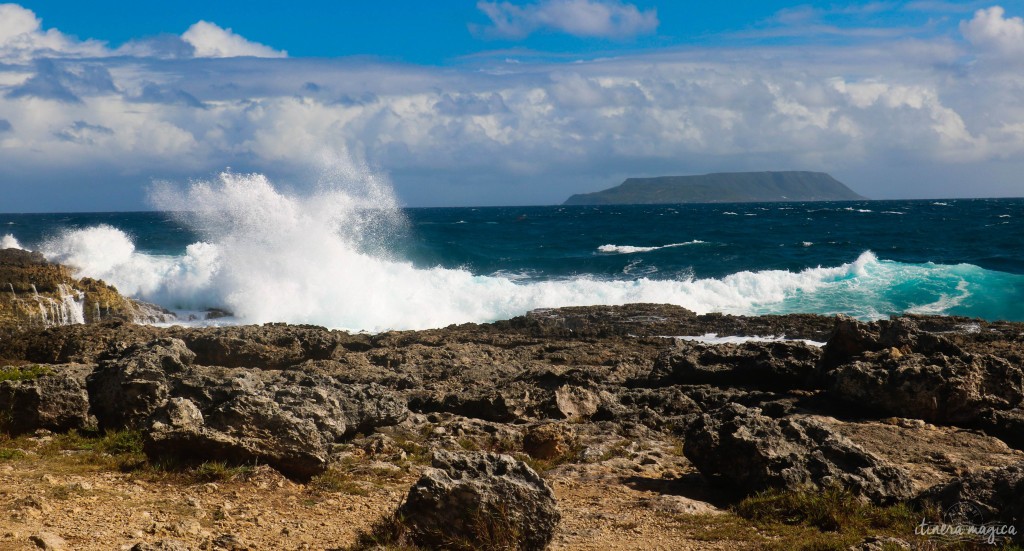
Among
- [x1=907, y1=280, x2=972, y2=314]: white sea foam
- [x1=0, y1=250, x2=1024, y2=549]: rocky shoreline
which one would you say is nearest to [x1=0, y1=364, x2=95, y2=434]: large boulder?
[x1=0, y1=250, x2=1024, y2=549]: rocky shoreline

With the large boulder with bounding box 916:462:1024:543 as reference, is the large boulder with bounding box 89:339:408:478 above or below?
above

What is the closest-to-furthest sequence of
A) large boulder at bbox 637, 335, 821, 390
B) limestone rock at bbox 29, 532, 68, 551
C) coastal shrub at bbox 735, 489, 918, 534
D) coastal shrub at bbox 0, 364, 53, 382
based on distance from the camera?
limestone rock at bbox 29, 532, 68, 551 < coastal shrub at bbox 735, 489, 918, 534 < coastal shrub at bbox 0, 364, 53, 382 < large boulder at bbox 637, 335, 821, 390

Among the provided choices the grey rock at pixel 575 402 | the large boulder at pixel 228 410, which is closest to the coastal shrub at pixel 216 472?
the large boulder at pixel 228 410

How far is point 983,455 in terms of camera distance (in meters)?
8.16

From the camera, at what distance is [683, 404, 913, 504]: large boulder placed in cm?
645

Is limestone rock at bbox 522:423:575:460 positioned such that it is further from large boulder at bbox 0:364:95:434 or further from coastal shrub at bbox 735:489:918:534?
large boulder at bbox 0:364:95:434

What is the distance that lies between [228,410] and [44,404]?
93.2 inches

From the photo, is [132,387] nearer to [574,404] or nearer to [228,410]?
[228,410]

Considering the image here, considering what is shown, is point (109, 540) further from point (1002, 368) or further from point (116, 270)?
point (116, 270)

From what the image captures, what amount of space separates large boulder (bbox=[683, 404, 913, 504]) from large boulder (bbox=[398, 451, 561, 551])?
2246 mm

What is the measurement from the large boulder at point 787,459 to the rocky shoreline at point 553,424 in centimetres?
2

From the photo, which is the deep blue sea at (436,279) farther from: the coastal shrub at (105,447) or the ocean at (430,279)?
the coastal shrub at (105,447)

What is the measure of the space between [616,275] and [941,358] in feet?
Result: 95.6

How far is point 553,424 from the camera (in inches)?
337
